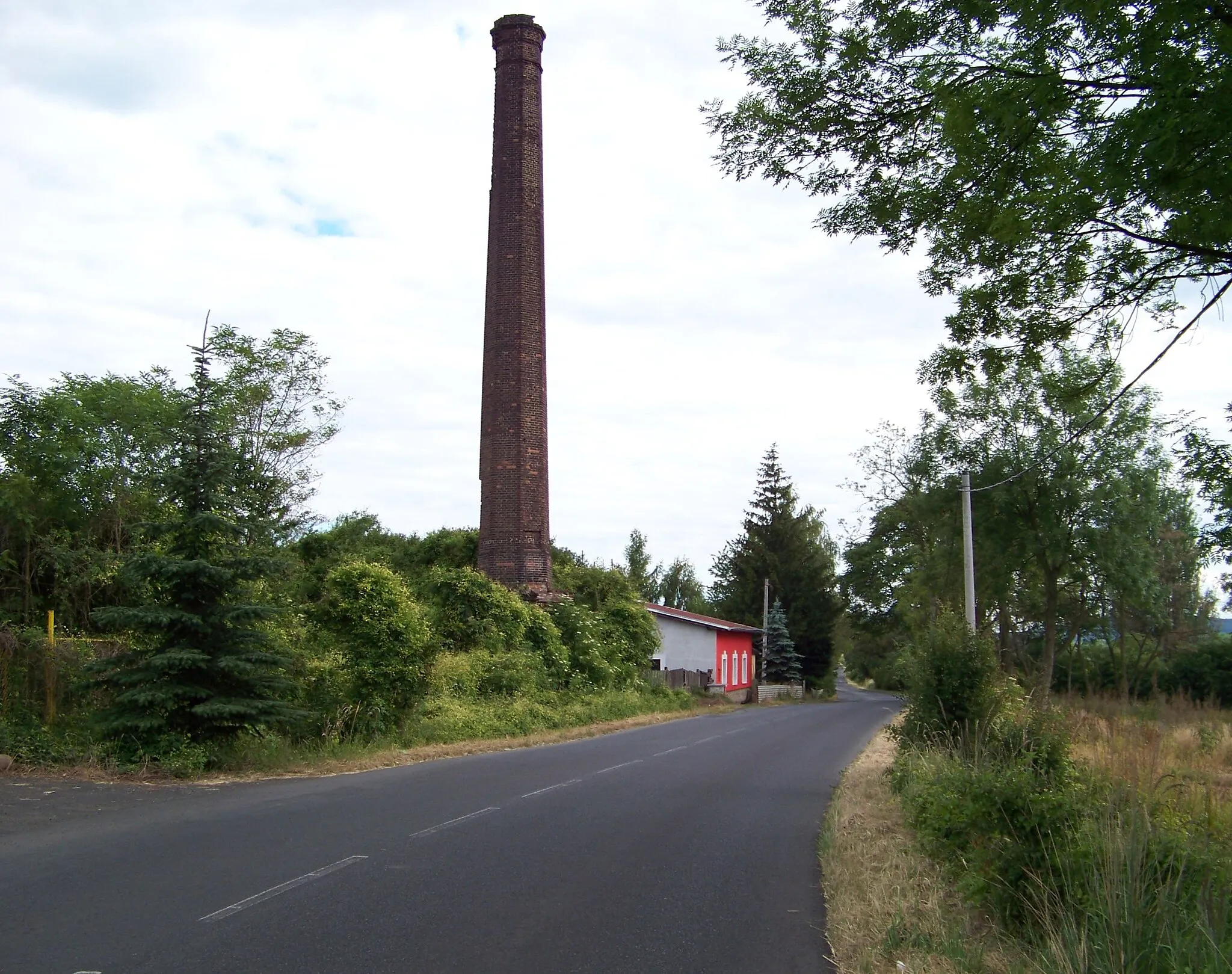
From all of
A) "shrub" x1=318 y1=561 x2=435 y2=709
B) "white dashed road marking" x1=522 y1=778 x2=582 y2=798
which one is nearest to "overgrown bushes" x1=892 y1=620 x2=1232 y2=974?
"white dashed road marking" x1=522 y1=778 x2=582 y2=798

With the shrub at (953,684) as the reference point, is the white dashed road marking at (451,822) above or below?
below

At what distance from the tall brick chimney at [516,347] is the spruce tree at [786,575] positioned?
1287 inches

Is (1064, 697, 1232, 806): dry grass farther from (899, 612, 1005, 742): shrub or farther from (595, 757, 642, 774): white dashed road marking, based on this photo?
(595, 757, 642, 774): white dashed road marking

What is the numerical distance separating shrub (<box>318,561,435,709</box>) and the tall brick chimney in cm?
1175

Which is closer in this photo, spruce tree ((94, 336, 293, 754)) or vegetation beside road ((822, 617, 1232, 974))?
vegetation beside road ((822, 617, 1232, 974))

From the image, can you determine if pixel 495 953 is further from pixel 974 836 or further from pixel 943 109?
pixel 943 109

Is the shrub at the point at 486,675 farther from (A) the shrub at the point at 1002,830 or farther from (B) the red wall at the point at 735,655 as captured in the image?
(B) the red wall at the point at 735,655

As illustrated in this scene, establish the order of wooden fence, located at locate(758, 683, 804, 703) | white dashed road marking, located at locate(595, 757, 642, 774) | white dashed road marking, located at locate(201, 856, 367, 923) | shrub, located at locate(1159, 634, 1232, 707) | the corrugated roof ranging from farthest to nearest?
wooden fence, located at locate(758, 683, 804, 703) < the corrugated roof < shrub, located at locate(1159, 634, 1232, 707) < white dashed road marking, located at locate(595, 757, 642, 774) < white dashed road marking, located at locate(201, 856, 367, 923)

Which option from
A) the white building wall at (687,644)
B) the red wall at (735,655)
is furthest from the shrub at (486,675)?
the red wall at (735,655)

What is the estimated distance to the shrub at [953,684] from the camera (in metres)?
13.5

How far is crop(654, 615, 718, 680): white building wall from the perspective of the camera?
5022cm

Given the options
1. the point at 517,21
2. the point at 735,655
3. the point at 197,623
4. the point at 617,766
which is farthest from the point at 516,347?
the point at 735,655

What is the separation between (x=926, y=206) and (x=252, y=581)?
1052 centimetres

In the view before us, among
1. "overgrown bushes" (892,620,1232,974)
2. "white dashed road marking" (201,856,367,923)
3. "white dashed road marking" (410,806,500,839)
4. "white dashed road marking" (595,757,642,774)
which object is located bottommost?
"white dashed road marking" (595,757,642,774)
